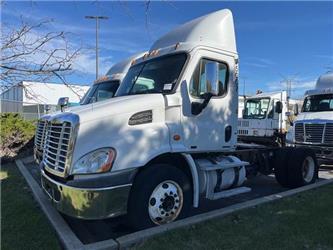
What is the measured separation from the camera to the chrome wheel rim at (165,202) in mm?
5262

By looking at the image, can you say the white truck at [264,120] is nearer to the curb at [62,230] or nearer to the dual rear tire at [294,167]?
the dual rear tire at [294,167]

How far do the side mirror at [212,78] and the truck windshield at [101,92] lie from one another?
14.4 feet

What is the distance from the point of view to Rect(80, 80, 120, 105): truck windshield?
10.2 m

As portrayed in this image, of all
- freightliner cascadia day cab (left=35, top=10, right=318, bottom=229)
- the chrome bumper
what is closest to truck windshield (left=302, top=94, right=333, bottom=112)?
freightliner cascadia day cab (left=35, top=10, right=318, bottom=229)

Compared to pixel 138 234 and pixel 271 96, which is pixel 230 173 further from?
pixel 271 96

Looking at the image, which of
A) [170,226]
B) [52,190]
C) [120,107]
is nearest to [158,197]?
[170,226]

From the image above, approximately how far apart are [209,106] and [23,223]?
3.58 meters

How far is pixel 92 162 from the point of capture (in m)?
4.79

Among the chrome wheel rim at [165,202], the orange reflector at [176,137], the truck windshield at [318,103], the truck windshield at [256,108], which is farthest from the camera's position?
the truck windshield at [256,108]

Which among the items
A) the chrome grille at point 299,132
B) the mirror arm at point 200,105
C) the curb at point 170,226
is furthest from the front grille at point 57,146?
the chrome grille at point 299,132

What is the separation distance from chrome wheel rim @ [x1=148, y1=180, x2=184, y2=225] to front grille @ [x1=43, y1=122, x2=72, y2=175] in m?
1.36

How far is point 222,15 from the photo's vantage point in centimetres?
688

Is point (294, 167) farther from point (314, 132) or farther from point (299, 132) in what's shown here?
point (299, 132)

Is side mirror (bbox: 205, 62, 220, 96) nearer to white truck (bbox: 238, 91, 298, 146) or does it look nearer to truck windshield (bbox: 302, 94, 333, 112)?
truck windshield (bbox: 302, 94, 333, 112)
